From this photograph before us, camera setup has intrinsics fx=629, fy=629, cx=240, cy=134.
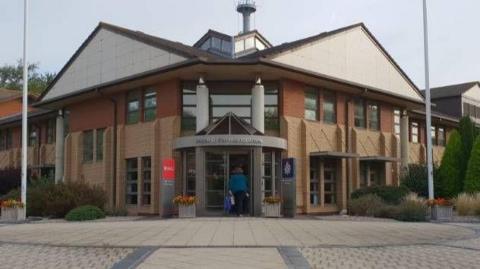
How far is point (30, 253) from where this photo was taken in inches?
466

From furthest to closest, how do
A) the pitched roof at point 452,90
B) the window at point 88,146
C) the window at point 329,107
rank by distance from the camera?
the pitched roof at point 452,90 < the window at point 88,146 < the window at point 329,107

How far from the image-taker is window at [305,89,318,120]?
2761 centimetres

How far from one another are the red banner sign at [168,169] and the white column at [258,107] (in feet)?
12.6

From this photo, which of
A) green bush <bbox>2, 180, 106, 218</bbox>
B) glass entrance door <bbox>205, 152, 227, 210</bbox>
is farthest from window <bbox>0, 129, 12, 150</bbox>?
glass entrance door <bbox>205, 152, 227, 210</bbox>

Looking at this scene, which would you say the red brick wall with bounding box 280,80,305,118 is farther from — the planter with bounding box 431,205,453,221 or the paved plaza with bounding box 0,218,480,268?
the paved plaza with bounding box 0,218,480,268

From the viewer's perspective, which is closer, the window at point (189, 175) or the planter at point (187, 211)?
the planter at point (187, 211)

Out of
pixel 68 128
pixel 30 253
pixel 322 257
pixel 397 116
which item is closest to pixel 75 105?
pixel 68 128

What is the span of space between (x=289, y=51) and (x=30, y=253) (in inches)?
639

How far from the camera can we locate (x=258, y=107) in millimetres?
25188

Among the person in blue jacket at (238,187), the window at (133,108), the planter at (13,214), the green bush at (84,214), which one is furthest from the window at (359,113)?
the planter at (13,214)

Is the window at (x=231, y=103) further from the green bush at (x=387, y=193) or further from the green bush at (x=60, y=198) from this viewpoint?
the green bush at (x=60, y=198)

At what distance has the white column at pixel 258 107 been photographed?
25.2 meters

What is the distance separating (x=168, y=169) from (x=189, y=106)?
406 cm

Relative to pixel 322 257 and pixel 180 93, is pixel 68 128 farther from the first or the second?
pixel 322 257
